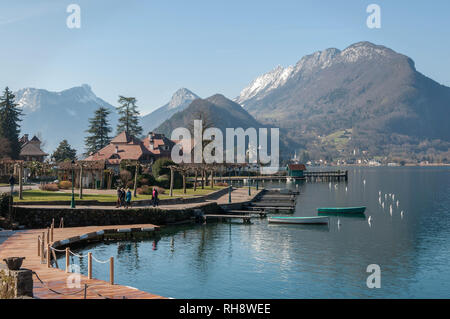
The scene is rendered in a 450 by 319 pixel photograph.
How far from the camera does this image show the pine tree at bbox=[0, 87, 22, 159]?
341 ft

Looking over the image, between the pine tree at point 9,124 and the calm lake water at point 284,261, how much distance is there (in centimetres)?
6800

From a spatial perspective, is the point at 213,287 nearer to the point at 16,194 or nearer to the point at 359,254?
the point at 359,254

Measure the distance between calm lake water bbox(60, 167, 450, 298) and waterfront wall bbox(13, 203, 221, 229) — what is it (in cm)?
200

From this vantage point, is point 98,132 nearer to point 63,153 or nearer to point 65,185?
point 63,153

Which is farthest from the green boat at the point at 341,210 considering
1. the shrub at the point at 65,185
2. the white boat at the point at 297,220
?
the shrub at the point at 65,185

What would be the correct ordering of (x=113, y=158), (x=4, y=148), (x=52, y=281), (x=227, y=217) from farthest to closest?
(x=113, y=158) < (x=4, y=148) < (x=227, y=217) < (x=52, y=281)

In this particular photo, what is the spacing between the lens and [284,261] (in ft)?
121

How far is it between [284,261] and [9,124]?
91434 mm

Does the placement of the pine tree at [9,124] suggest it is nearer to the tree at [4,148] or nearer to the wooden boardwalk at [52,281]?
the tree at [4,148]

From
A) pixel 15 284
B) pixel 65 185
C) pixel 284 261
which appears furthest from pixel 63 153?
pixel 15 284

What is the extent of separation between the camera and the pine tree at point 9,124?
10400 centimetres


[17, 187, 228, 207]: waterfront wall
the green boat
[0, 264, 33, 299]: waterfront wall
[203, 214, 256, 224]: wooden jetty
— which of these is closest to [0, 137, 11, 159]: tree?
[17, 187, 228, 207]: waterfront wall
